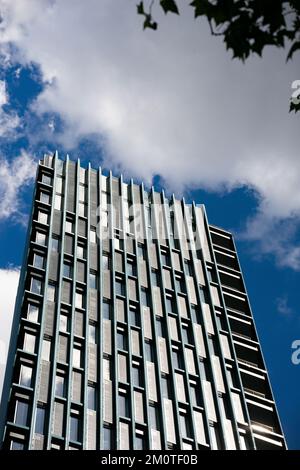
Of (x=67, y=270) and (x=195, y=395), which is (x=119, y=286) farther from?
(x=195, y=395)

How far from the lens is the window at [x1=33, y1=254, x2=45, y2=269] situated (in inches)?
1752

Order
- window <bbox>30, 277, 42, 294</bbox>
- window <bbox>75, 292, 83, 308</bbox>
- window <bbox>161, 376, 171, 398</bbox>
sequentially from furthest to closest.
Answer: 1. window <bbox>75, 292, 83, 308</bbox>
2. window <bbox>30, 277, 42, 294</bbox>
3. window <bbox>161, 376, 171, 398</bbox>

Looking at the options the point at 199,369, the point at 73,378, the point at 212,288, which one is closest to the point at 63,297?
the point at 73,378

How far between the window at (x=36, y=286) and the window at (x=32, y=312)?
1.52m

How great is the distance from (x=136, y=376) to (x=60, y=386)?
236 inches

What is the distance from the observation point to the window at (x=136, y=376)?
39094 millimetres

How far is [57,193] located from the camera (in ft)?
175

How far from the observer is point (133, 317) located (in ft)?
146

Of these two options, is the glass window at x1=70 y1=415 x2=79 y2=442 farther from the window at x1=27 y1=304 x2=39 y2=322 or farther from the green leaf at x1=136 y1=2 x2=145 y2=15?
the green leaf at x1=136 y1=2 x2=145 y2=15

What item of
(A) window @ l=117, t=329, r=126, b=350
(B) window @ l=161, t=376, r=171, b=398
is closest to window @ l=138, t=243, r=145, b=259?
(A) window @ l=117, t=329, r=126, b=350

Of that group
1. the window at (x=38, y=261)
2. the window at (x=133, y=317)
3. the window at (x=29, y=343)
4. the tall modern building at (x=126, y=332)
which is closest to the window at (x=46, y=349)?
the tall modern building at (x=126, y=332)

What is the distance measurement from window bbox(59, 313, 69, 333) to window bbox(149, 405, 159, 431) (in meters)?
7.94

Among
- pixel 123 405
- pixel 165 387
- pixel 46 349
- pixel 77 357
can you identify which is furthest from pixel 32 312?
pixel 165 387

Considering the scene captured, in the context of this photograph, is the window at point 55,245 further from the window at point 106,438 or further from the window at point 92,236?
the window at point 106,438
